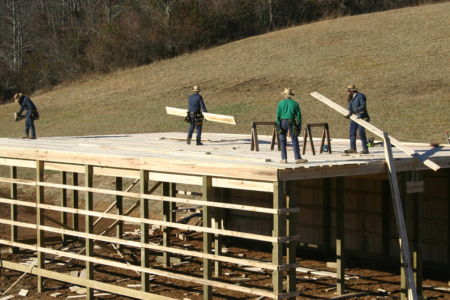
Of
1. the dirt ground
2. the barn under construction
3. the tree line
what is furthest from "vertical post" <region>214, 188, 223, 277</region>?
the tree line

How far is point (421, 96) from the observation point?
32.5 metres

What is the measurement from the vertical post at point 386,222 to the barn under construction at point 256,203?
0.03 meters

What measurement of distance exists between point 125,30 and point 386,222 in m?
44.4

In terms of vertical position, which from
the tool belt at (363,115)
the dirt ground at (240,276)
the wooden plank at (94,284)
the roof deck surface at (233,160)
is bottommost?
the dirt ground at (240,276)

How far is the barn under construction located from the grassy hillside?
13.1 meters

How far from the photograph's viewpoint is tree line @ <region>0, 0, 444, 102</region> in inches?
2066

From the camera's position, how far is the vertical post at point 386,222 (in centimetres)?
1343

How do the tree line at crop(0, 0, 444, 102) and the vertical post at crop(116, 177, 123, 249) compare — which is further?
the tree line at crop(0, 0, 444, 102)

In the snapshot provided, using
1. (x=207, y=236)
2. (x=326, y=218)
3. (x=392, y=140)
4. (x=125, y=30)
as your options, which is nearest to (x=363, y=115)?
(x=392, y=140)

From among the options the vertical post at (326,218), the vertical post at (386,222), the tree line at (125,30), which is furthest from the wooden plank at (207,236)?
the tree line at (125,30)

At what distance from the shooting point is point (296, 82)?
3928 centimetres

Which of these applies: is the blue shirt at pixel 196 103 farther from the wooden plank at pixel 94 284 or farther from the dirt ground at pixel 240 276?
the wooden plank at pixel 94 284

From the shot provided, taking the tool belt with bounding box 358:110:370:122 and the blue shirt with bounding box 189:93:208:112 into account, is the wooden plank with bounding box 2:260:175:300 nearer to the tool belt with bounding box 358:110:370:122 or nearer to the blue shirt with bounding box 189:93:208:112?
the blue shirt with bounding box 189:93:208:112

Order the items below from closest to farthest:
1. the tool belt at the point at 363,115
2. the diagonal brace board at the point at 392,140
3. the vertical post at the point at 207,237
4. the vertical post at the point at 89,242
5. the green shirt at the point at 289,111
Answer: the vertical post at the point at 207,237
the green shirt at the point at 289,111
the diagonal brace board at the point at 392,140
the vertical post at the point at 89,242
the tool belt at the point at 363,115
